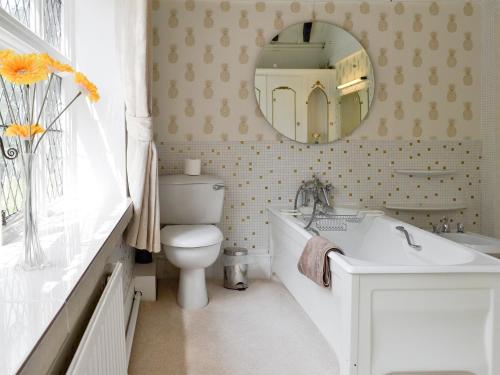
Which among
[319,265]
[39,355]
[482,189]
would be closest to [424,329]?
[319,265]

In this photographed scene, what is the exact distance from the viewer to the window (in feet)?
5.64

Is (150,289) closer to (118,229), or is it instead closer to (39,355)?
(118,229)

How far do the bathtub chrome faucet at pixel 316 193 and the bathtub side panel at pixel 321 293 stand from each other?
12.5 inches

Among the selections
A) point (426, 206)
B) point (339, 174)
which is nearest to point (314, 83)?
point (339, 174)

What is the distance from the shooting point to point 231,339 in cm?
261

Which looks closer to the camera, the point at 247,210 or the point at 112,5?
the point at 112,5

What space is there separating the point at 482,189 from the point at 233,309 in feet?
7.69

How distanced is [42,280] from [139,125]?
5.89 ft

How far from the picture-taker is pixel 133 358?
93.5 inches

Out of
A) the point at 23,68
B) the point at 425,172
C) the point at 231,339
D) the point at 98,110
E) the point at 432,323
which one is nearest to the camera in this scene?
the point at 23,68

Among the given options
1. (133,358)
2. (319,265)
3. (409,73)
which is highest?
(409,73)

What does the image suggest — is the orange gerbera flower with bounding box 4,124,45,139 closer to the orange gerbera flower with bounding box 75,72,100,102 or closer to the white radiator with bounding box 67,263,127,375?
the orange gerbera flower with bounding box 75,72,100,102

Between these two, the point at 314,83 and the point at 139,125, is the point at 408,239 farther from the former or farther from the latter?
the point at 139,125

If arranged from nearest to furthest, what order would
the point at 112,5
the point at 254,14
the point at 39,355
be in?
1. the point at 39,355
2. the point at 112,5
3. the point at 254,14
